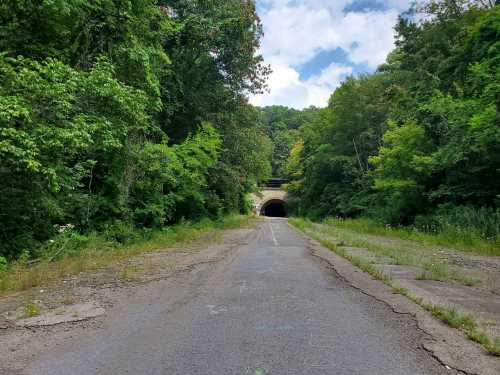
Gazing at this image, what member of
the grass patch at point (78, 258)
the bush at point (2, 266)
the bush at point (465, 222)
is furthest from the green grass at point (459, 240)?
the bush at point (2, 266)

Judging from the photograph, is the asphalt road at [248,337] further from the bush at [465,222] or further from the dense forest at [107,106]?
the bush at [465,222]

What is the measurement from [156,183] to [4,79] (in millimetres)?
8182

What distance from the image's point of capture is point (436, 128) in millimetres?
17359

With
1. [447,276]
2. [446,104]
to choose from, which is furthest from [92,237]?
[446,104]

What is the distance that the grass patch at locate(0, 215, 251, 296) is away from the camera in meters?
6.21

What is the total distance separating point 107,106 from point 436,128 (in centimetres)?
1614

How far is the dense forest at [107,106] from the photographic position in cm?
736

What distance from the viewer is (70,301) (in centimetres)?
505

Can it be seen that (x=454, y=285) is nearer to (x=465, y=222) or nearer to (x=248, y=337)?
(x=248, y=337)

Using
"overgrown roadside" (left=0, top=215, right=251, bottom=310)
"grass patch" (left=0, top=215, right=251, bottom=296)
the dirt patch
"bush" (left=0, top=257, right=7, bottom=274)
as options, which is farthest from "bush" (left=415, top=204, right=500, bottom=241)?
"bush" (left=0, top=257, right=7, bottom=274)

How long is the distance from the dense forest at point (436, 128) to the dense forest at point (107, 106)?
10.7m

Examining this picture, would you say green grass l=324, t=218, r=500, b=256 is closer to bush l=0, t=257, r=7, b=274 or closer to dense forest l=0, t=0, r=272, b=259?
dense forest l=0, t=0, r=272, b=259

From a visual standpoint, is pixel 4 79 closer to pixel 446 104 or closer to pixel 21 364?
pixel 21 364

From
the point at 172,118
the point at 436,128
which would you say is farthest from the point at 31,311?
the point at 436,128
